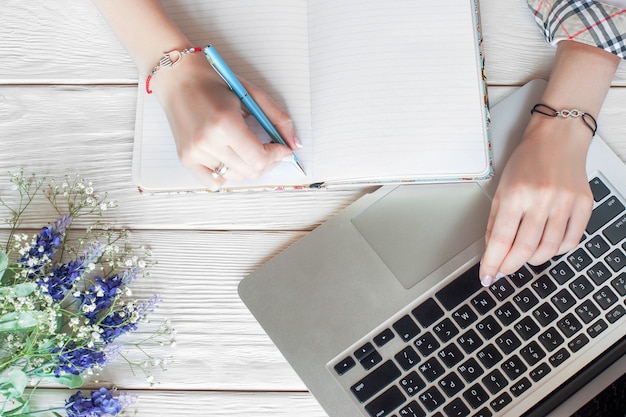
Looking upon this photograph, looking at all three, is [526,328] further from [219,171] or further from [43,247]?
[43,247]

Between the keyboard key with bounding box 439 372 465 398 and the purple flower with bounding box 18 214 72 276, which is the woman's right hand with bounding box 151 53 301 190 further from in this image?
the keyboard key with bounding box 439 372 465 398

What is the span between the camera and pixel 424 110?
70 cm

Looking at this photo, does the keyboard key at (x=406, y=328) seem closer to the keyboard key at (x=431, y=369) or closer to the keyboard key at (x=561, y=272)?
the keyboard key at (x=431, y=369)

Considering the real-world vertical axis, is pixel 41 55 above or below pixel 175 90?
above

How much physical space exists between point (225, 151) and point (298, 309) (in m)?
0.21

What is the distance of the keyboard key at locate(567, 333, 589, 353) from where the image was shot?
67 centimetres

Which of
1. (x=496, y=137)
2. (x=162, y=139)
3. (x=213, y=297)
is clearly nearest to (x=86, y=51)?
(x=162, y=139)

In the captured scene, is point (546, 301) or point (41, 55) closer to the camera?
point (546, 301)

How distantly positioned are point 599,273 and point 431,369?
0.75ft

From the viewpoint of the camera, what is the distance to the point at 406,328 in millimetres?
681

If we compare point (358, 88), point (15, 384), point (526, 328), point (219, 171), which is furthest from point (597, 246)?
point (15, 384)

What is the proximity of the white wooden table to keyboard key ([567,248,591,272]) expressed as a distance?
0.50ft

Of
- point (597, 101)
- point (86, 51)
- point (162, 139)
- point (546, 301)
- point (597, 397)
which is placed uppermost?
point (86, 51)

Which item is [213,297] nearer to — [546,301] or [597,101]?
[546,301]
